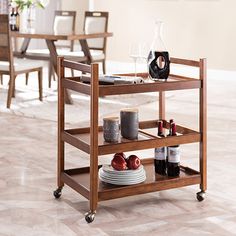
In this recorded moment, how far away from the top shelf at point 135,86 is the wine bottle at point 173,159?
8.9 inches

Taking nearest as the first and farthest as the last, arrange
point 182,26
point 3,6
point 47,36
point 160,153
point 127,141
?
point 127,141 → point 160,153 → point 47,36 → point 182,26 → point 3,6

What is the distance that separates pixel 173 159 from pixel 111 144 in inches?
16.9

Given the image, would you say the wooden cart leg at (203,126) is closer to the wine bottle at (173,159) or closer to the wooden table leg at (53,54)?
the wine bottle at (173,159)

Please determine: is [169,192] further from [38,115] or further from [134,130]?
[38,115]

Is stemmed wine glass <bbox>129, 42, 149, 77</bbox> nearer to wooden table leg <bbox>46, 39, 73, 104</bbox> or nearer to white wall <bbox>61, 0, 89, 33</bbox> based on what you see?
wooden table leg <bbox>46, 39, 73, 104</bbox>

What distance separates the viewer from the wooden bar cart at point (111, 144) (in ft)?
9.14

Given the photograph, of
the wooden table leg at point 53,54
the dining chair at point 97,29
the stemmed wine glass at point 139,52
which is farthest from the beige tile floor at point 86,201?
the dining chair at point 97,29

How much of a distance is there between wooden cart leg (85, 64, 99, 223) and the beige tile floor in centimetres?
8

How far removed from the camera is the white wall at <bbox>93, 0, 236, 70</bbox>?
7781mm

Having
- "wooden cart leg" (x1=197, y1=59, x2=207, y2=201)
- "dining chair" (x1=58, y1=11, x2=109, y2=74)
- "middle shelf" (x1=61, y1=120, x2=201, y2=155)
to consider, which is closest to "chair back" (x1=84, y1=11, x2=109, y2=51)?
"dining chair" (x1=58, y1=11, x2=109, y2=74)

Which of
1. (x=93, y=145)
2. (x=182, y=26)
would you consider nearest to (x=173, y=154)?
(x=93, y=145)

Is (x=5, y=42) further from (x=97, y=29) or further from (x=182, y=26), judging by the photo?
(x=182, y=26)

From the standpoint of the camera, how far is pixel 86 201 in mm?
3154

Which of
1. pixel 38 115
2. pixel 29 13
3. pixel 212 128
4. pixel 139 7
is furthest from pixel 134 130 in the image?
pixel 139 7
